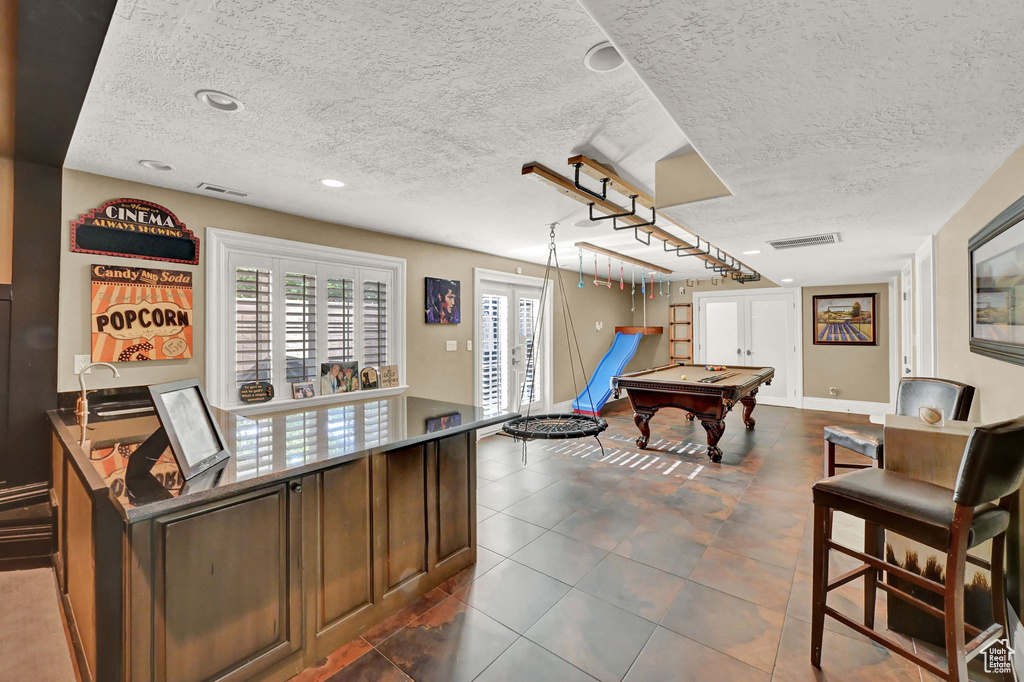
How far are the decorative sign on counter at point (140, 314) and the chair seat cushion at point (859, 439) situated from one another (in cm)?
477

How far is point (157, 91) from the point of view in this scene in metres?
1.76

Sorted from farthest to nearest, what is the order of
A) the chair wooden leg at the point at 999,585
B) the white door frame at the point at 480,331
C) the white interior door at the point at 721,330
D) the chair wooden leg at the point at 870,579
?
the white interior door at the point at 721,330 < the white door frame at the point at 480,331 < the chair wooden leg at the point at 870,579 < the chair wooden leg at the point at 999,585

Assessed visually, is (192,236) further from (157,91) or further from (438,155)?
(438,155)

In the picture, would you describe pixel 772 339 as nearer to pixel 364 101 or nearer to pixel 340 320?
pixel 340 320

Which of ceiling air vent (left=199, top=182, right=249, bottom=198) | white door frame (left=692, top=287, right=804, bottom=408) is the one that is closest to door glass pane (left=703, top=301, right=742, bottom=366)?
white door frame (left=692, top=287, right=804, bottom=408)

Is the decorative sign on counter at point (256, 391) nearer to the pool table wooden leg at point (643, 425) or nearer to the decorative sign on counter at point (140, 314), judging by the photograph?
the decorative sign on counter at point (140, 314)

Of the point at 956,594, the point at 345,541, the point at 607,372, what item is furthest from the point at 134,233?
the point at 607,372

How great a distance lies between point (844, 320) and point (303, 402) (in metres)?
8.40

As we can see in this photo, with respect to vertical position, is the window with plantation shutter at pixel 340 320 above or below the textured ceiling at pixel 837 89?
below

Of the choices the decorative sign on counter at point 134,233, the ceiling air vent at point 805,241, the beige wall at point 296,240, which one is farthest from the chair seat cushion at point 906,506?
the decorative sign on counter at point 134,233

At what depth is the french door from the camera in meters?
5.57

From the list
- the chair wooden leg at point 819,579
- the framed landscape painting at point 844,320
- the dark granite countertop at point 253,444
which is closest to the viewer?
the dark granite countertop at point 253,444

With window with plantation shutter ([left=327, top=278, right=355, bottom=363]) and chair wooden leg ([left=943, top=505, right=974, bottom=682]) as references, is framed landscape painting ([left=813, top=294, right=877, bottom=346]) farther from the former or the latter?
window with plantation shutter ([left=327, top=278, right=355, bottom=363])

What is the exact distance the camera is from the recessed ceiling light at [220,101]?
1.78 m
